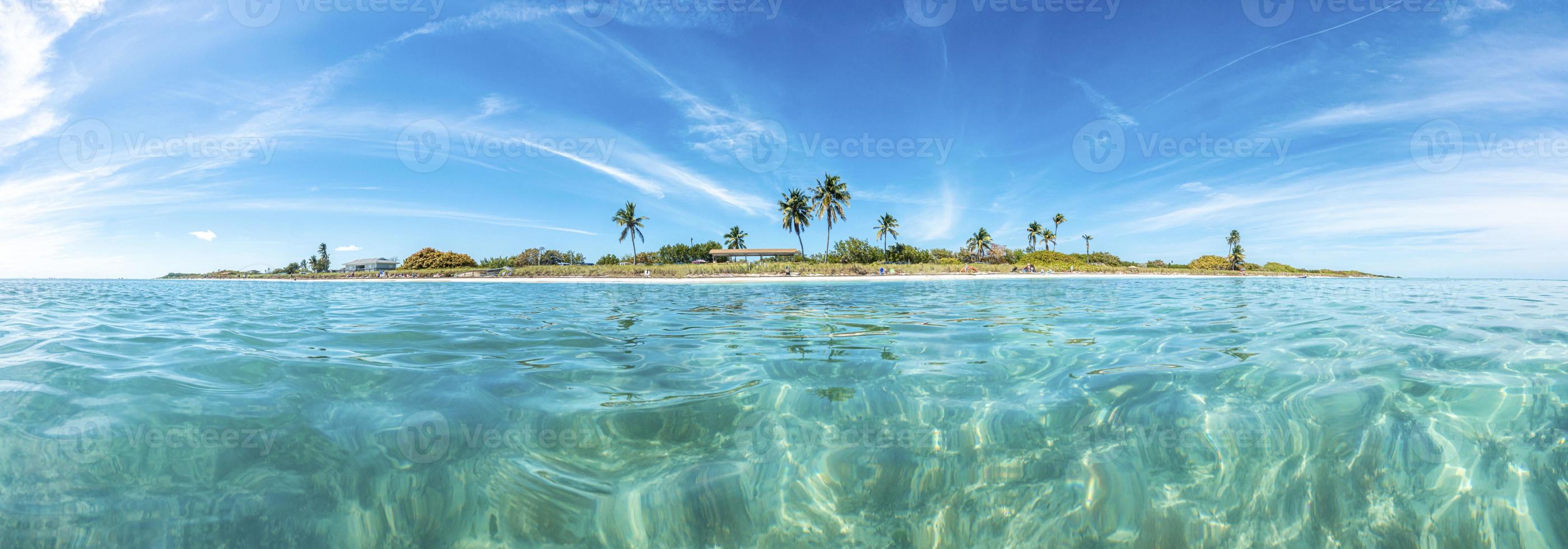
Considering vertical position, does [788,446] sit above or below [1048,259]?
below

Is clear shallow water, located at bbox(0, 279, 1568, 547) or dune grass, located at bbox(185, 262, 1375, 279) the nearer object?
clear shallow water, located at bbox(0, 279, 1568, 547)

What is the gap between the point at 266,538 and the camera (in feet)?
7.04

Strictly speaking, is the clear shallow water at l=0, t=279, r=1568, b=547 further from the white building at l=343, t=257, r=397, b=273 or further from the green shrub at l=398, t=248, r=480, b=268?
the white building at l=343, t=257, r=397, b=273

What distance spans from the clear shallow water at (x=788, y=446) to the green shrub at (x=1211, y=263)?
255 ft

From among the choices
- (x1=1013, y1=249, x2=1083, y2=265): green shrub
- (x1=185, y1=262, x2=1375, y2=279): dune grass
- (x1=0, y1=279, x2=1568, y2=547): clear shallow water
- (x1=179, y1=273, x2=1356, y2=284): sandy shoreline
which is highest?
(x1=1013, y1=249, x2=1083, y2=265): green shrub

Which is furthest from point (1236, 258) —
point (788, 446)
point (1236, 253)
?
point (788, 446)

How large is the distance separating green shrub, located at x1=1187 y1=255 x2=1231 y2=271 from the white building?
121923 millimetres

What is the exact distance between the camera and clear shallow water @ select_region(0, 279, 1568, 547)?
2.33 m

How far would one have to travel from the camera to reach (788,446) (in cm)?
291

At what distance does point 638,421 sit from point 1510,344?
8393 millimetres

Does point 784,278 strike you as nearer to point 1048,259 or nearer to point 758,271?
point 758,271

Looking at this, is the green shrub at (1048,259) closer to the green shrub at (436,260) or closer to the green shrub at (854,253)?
the green shrub at (854,253)

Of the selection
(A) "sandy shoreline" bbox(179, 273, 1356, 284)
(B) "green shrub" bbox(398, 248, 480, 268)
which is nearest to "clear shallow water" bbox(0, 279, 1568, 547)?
(A) "sandy shoreline" bbox(179, 273, 1356, 284)

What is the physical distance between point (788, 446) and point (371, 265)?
110 metres
